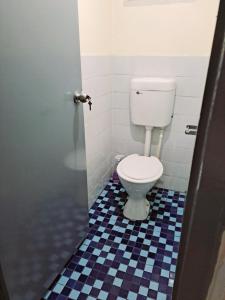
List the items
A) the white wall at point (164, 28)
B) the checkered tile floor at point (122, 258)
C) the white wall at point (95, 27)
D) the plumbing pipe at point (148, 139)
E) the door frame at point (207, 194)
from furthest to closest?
the plumbing pipe at point (148, 139)
the white wall at point (164, 28)
the white wall at point (95, 27)
the checkered tile floor at point (122, 258)
the door frame at point (207, 194)

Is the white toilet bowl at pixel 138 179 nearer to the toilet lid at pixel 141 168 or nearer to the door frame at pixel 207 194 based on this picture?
the toilet lid at pixel 141 168

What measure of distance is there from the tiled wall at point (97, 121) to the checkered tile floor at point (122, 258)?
0.27 m

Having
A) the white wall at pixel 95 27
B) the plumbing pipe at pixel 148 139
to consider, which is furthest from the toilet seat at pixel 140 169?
the white wall at pixel 95 27

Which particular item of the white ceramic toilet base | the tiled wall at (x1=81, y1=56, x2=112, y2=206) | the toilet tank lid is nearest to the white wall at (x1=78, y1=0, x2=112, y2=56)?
the tiled wall at (x1=81, y1=56, x2=112, y2=206)

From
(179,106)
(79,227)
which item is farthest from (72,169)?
(179,106)

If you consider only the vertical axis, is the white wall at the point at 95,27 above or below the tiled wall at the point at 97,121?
Answer: above

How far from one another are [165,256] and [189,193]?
126 centimetres

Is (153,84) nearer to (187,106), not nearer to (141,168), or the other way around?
(187,106)

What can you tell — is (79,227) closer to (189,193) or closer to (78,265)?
(78,265)

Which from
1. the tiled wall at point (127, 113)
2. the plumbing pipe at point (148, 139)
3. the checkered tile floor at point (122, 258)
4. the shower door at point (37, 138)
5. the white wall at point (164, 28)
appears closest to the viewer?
the shower door at point (37, 138)

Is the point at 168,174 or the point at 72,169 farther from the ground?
the point at 72,169

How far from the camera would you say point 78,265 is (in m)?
1.36

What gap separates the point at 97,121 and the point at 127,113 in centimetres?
36

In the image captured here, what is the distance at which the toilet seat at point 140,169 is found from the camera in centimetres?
153
